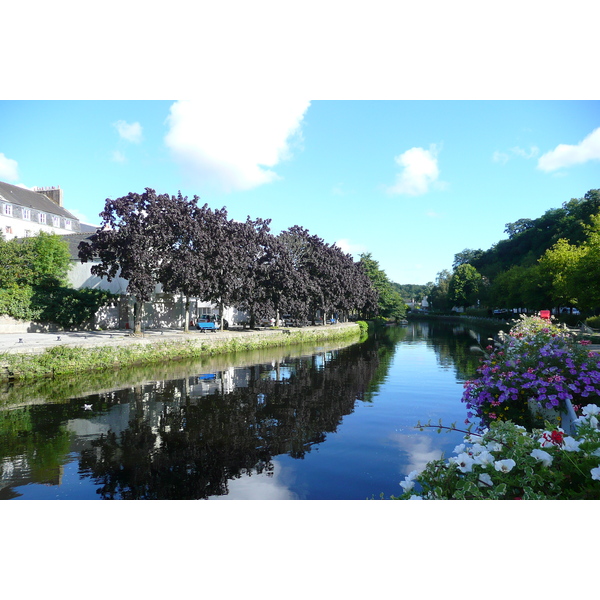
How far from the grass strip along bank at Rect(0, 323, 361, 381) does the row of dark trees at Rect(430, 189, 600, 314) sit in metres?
21.7

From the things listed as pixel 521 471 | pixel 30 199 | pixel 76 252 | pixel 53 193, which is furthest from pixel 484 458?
pixel 53 193

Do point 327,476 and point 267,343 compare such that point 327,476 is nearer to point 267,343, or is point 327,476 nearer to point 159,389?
point 159,389

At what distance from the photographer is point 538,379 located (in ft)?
21.6

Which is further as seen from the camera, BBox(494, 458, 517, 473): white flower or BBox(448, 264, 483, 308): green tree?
BBox(448, 264, 483, 308): green tree

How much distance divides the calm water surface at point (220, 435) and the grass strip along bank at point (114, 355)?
1220mm

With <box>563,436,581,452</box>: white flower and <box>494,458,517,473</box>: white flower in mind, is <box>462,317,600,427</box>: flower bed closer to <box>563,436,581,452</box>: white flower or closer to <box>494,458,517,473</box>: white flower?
<box>563,436,581,452</box>: white flower

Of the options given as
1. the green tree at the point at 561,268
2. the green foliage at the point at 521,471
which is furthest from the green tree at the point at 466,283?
the green foliage at the point at 521,471

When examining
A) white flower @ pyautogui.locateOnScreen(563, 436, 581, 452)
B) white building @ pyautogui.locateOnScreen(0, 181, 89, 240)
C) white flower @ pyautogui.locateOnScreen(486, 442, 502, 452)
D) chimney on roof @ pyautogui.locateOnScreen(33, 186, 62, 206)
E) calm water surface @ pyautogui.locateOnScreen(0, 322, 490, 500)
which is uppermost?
chimney on roof @ pyautogui.locateOnScreen(33, 186, 62, 206)

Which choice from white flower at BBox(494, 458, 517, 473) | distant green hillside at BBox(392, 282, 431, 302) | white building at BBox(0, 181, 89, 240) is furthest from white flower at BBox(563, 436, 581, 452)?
distant green hillside at BBox(392, 282, 431, 302)

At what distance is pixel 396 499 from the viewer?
11.7 feet

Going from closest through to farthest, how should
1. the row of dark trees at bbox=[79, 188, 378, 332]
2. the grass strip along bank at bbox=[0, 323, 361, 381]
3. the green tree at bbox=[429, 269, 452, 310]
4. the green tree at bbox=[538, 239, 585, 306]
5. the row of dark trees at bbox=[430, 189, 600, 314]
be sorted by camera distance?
the grass strip along bank at bbox=[0, 323, 361, 381], the row of dark trees at bbox=[79, 188, 378, 332], the row of dark trees at bbox=[430, 189, 600, 314], the green tree at bbox=[538, 239, 585, 306], the green tree at bbox=[429, 269, 452, 310]

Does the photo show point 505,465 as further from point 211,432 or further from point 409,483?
point 211,432

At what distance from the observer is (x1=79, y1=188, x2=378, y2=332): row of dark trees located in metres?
21.8

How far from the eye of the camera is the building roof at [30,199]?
46406 millimetres
